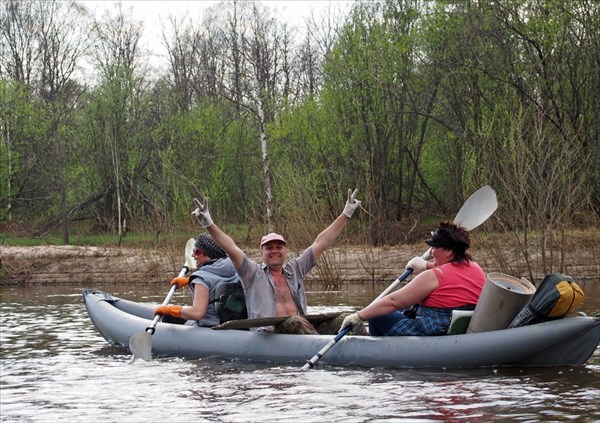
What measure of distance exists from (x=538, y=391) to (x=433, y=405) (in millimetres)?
867

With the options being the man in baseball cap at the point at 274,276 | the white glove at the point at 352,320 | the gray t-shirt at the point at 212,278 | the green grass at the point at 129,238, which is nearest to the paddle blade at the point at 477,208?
the man in baseball cap at the point at 274,276

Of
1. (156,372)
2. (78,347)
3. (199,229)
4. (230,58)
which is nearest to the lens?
(156,372)

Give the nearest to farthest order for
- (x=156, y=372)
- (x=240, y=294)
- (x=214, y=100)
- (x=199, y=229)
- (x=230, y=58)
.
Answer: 1. (x=156, y=372)
2. (x=240, y=294)
3. (x=199, y=229)
4. (x=214, y=100)
5. (x=230, y=58)

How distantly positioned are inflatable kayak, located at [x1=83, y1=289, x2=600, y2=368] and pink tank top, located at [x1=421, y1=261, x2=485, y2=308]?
275 millimetres

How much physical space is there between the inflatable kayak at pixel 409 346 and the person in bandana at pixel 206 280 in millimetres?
172

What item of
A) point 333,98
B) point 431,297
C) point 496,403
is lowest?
point 496,403

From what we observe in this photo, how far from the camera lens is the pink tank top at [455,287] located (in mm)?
7828

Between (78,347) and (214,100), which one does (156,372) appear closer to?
(78,347)

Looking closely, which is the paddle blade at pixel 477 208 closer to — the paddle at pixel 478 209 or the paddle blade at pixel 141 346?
the paddle at pixel 478 209

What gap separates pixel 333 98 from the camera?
24.0 meters

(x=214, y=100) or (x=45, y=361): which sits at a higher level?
(x=214, y=100)

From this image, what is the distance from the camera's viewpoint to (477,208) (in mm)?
9758

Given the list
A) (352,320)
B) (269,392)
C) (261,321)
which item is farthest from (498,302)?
(261,321)

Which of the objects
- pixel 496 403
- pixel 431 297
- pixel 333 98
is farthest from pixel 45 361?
pixel 333 98
